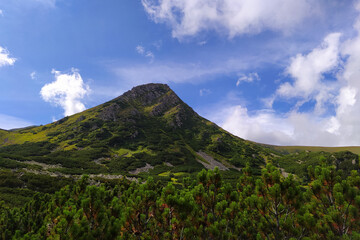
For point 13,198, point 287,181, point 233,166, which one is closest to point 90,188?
point 287,181

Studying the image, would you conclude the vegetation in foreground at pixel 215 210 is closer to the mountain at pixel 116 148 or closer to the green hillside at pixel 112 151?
the green hillside at pixel 112 151

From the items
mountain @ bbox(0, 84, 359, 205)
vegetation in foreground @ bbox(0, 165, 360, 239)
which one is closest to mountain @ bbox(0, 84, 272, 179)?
mountain @ bbox(0, 84, 359, 205)

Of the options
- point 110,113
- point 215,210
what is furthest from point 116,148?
point 215,210

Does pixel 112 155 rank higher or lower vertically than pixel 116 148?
lower

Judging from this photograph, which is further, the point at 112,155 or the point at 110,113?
the point at 110,113

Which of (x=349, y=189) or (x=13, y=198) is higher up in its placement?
(x=349, y=189)

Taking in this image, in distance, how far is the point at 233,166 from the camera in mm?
138500

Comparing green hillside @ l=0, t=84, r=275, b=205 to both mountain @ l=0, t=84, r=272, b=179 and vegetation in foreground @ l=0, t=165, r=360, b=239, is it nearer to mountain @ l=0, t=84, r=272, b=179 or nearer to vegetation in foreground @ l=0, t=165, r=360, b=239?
mountain @ l=0, t=84, r=272, b=179

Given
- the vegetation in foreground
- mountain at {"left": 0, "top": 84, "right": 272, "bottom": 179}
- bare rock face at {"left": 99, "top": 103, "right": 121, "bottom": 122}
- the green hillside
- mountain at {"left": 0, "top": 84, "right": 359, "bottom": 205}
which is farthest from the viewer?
bare rock face at {"left": 99, "top": 103, "right": 121, "bottom": 122}

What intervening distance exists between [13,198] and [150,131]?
134462 mm

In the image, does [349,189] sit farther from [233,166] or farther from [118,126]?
Answer: [118,126]

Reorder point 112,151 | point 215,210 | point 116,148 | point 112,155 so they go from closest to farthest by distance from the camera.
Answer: point 215,210
point 112,155
point 112,151
point 116,148

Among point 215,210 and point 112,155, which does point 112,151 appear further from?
point 215,210

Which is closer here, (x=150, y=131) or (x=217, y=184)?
(x=217, y=184)
